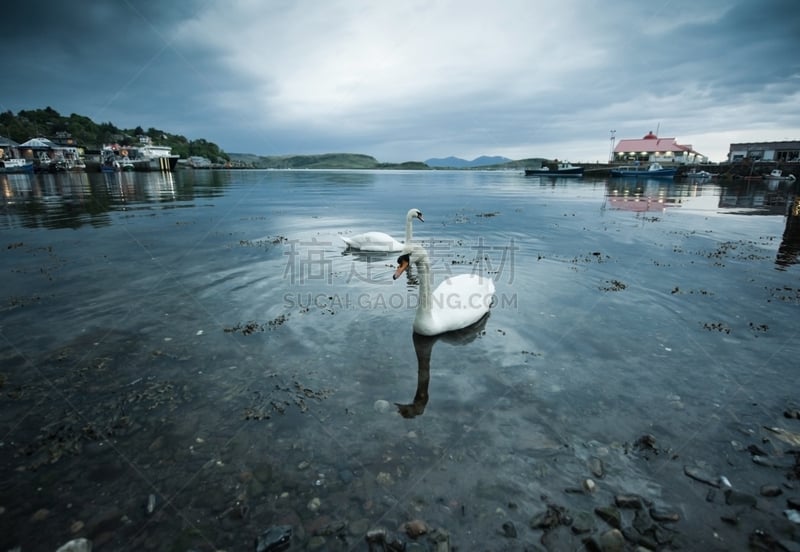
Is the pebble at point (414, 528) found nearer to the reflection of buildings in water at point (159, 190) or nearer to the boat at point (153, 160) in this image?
the reflection of buildings in water at point (159, 190)

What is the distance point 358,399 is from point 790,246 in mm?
24216

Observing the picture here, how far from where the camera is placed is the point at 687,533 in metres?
4.17

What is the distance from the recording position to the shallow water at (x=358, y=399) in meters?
4.48

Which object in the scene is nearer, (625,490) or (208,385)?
(625,490)

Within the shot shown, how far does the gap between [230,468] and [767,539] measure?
6398 mm

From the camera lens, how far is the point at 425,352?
8297mm

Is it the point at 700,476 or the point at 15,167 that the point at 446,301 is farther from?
the point at 15,167

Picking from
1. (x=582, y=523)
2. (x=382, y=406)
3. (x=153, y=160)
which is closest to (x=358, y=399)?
(x=382, y=406)

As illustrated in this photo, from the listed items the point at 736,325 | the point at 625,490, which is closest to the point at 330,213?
the point at 736,325

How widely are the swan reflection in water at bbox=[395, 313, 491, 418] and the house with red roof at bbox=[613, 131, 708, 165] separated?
152718mm

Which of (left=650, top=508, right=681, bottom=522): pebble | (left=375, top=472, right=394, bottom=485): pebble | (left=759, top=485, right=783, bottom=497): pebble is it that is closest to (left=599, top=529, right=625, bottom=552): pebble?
(left=650, top=508, right=681, bottom=522): pebble

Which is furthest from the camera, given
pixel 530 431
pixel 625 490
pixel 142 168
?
pixel 142 168

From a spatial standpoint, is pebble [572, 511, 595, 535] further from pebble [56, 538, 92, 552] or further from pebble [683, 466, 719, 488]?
pebble [56, 538, 92, 552]

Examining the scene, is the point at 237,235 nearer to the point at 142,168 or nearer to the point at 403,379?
the point at 403,379
